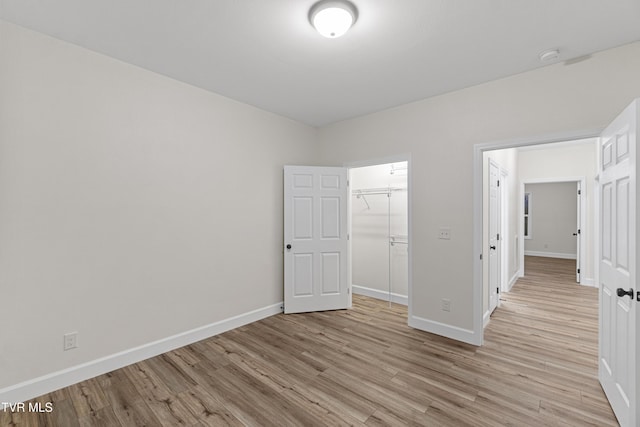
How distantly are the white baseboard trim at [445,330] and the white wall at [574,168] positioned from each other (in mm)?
4092

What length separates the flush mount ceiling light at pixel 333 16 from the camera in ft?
5.88

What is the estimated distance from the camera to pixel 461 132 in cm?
307

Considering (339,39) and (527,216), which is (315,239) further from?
(527,216)

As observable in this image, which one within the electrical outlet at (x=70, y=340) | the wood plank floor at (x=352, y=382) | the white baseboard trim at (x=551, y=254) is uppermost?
the electrical outlet at (x=70, y=340)

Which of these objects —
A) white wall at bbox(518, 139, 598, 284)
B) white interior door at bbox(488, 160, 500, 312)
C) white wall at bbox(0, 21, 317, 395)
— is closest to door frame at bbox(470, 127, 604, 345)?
white interior door at bbox(488, 160, 500, 312)

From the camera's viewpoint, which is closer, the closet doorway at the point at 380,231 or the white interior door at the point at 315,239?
the white interior door at the point at 315,239

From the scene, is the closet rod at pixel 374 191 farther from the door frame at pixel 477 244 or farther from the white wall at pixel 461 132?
the door frame at pixel 477 244

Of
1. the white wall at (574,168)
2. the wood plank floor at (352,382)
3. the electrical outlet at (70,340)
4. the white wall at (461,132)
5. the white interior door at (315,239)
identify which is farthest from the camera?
the white wall at (574,168)

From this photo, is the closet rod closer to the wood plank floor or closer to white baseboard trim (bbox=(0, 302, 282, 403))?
the wood plank floor

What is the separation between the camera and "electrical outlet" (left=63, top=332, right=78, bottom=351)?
7.34 feet

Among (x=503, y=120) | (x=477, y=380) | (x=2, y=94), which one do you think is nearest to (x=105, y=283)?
(x=2, y=94)

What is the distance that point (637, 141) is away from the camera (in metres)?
1.59

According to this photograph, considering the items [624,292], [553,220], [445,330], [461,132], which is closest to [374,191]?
[461,132]

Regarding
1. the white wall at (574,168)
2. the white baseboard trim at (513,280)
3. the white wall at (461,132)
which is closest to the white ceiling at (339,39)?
the white wall at (461,132)
